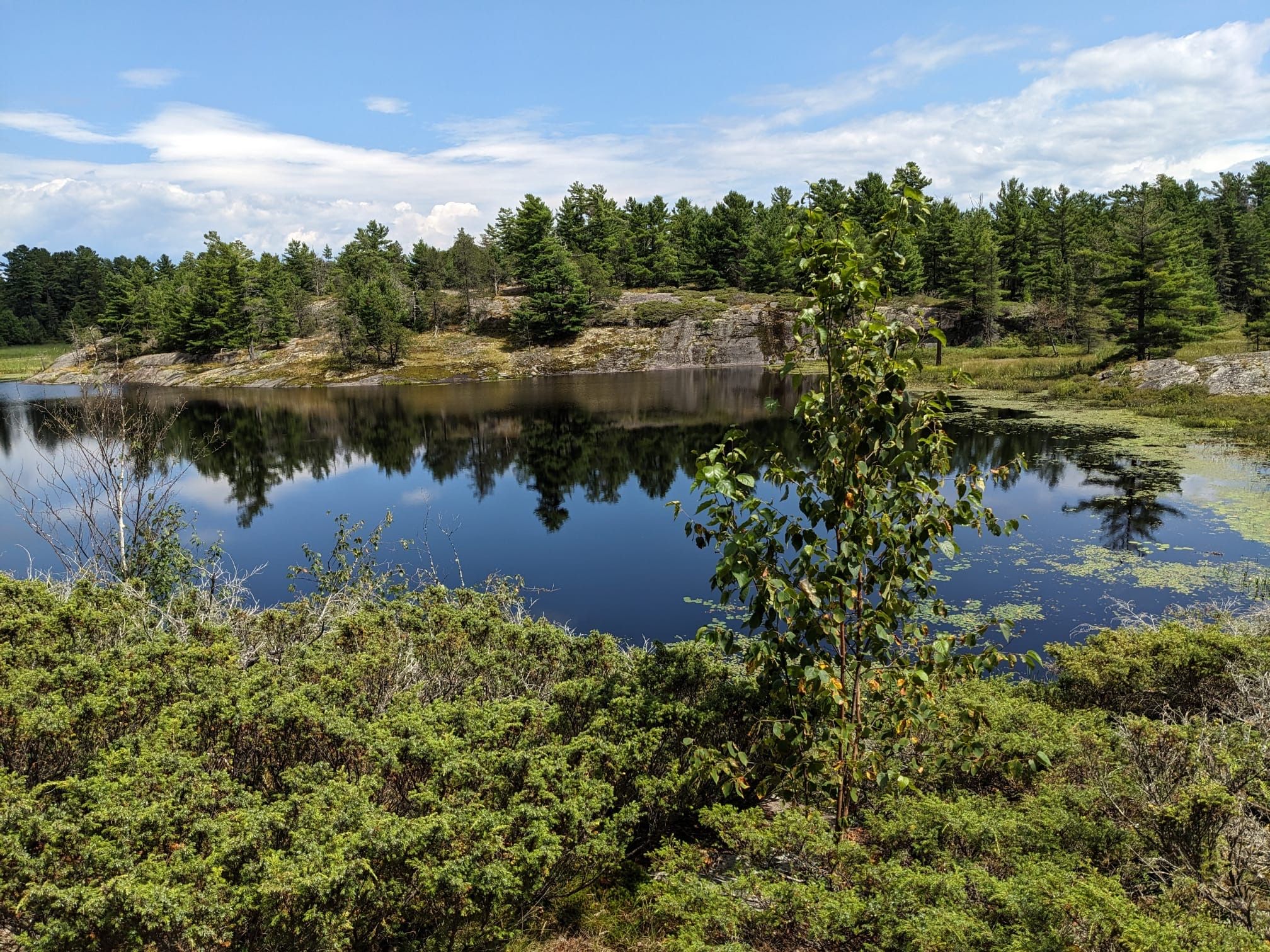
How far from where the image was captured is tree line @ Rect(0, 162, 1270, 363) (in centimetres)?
5494

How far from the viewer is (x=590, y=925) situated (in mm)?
5359

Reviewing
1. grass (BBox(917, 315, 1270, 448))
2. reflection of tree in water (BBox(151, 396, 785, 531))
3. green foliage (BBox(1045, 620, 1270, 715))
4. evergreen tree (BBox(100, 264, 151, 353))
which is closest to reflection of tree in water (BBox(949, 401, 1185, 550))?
grass (BBox(917, 315, 1270, 448))

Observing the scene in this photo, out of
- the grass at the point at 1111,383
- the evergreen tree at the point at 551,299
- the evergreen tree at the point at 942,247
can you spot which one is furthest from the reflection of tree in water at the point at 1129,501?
the evergreen tree at the point at 551,299

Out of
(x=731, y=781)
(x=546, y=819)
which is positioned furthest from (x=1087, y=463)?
(x=546, y=819)

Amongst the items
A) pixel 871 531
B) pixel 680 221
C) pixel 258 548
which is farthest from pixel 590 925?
pixel 680 221

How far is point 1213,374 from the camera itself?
37.0 metres

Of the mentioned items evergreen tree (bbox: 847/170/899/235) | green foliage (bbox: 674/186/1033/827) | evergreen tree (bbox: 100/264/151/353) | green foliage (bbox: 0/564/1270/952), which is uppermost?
evergreen tree (bbox: 847/170/899/235)

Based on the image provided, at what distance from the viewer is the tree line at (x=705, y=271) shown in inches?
2163

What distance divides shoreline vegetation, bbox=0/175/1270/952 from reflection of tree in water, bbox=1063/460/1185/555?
38.0 ft

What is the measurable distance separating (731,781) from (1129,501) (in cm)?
1990

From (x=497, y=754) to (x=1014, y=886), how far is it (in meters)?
3.53

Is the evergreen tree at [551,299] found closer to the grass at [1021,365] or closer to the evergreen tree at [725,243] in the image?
the evergreen tree at [725,243]

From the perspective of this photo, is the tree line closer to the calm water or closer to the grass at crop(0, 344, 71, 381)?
the grass at crop(0, 344, 71, 381)

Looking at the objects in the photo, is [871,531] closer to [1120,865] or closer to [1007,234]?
[1120,865]
